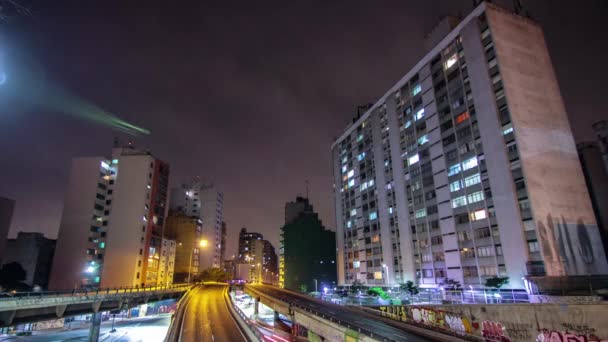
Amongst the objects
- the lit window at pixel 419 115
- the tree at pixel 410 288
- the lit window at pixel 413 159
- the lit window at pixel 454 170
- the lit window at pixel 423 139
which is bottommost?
the tree at pixel 410 288

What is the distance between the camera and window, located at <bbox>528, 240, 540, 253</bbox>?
169 feet

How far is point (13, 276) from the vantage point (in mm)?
88562

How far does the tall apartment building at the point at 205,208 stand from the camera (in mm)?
172625

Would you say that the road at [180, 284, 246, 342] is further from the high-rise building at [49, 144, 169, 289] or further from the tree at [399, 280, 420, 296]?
the high-rise building at [49, 144, 169, 289]

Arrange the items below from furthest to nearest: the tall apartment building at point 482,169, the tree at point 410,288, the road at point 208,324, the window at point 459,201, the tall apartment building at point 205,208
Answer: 1. the tall apartment building at point 205,208
2. the window at point 459,201
3. the tree at point 410,288
4. the tall apartment building at point 482,169
5. the road at point 208,324

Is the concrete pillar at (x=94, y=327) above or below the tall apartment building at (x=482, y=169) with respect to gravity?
below

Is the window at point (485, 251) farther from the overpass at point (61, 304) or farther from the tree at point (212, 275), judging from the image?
the tree at point (212, 275)

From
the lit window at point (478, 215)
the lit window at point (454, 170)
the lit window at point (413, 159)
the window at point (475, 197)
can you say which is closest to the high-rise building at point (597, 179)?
the lit window at point (478, 215)

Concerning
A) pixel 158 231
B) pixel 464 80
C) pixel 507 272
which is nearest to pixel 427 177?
pixel 464 80

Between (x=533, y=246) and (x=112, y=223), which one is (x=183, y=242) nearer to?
(x=112, y=223)

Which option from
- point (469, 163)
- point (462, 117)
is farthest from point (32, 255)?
point (462, 117)

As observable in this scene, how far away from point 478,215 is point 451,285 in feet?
46.7

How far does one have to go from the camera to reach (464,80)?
68438mm

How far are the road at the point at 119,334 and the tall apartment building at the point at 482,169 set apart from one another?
54.2 m
